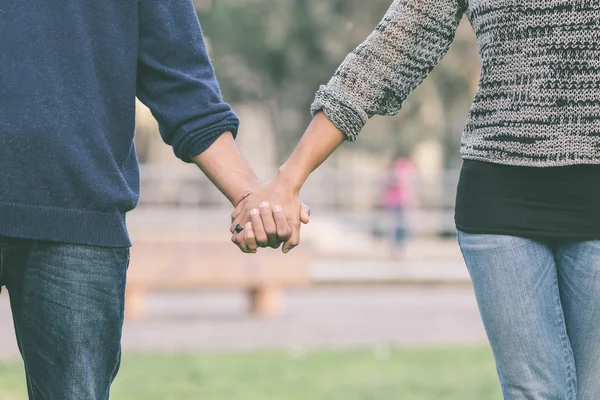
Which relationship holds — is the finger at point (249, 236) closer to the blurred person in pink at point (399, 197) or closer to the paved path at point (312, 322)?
the paved path at point (312, 322)

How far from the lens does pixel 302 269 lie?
1049 cm

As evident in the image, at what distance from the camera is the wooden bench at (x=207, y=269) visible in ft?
33.3

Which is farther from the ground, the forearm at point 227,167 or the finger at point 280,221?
the forearm at point 227,167

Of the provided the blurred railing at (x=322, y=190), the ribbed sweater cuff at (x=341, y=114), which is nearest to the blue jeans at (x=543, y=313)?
the ribbed sweater cuff at (x=341, y=114)

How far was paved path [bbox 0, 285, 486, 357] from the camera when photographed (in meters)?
8.67

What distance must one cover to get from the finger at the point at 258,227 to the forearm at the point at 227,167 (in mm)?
66

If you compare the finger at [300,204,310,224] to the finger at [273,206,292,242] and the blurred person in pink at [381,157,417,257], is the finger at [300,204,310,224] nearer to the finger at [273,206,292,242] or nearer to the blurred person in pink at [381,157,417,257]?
the finger at [273,206,292,242]

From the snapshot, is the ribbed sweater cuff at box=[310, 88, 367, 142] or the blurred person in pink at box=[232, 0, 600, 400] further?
the ribbed sweater cuff at box=[310, 88, 367, 142]

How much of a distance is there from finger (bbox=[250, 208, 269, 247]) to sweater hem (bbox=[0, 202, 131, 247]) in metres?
0.51

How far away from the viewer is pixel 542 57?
8.29 ft

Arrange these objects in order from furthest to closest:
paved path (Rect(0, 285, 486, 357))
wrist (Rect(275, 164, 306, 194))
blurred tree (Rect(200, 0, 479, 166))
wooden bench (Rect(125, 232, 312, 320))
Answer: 1. blurred tree (Rect(200, 0, 479, 166))
2. wooden bench (Rect(125, 232, 312, 320))
3. paved path (Rect(0, 285, 486, 357))
4. wrist (Rect(275, 164, 306, 194))

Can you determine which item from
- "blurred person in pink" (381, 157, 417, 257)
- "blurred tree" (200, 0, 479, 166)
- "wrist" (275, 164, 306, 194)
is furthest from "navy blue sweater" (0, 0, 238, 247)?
"blurred tree" (200, 0, 479, 166)

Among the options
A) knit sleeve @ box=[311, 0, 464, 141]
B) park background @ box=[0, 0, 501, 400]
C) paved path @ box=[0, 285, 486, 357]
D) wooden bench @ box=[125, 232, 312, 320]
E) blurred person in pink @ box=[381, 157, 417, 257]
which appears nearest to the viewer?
knit sleeve @ box=[311, 0, 464, 141]

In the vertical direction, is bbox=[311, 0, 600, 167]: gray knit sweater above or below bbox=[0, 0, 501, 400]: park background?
above
